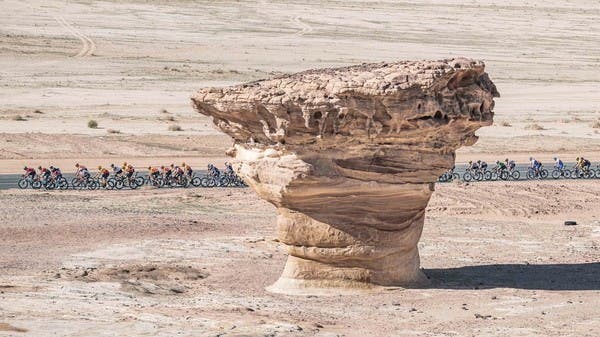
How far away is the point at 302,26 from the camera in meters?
151

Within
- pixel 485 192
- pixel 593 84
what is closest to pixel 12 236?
pixel 485 192

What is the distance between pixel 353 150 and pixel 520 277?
240 inches

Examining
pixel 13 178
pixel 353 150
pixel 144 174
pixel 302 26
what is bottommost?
pixel 13 178

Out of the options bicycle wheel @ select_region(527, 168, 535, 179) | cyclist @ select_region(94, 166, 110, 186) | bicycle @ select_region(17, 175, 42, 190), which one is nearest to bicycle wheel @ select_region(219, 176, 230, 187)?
cyclist @ select_region(94, 166, 110, 186)

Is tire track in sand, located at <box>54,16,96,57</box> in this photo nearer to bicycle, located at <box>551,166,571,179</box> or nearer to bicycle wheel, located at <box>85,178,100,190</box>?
bicycle wheel, located at <box>85,178,100,190</box>

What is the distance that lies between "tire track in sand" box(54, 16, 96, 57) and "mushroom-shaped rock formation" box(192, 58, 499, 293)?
89.6m

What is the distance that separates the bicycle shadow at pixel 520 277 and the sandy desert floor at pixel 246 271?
0.17 ft

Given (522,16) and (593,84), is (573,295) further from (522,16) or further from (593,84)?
(522,16)

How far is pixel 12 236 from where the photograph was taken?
3709 centimetres

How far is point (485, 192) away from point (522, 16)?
394 feet

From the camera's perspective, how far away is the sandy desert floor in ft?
83.5

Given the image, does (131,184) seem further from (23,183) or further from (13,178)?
(13,178)

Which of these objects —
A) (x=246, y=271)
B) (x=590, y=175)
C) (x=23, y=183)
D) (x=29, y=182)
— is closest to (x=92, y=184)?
(x=29, y=182)

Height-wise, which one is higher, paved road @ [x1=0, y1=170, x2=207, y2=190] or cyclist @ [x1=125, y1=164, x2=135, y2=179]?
cyclist @ [x1=125, y1=164, x2=135, y2=179]
